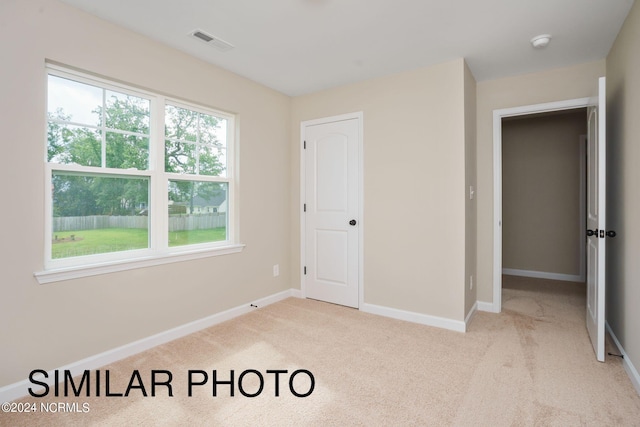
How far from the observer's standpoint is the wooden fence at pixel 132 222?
228cm

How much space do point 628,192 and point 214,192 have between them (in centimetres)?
341

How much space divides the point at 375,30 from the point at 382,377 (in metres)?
2.55

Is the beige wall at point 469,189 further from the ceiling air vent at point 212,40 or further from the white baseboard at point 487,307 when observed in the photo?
the ceiling air vent at point 212,40

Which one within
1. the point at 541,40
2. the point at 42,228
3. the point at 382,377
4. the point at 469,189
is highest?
the point at 541,40

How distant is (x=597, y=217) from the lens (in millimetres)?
2473

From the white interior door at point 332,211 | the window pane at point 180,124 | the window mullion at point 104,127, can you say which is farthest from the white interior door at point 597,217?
the window mullion at point 104,127

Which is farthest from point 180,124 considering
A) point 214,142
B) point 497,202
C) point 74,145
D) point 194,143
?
point 497,202

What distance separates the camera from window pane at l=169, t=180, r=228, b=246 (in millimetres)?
2953

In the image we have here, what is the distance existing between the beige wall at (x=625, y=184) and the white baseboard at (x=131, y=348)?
3199 millimetres

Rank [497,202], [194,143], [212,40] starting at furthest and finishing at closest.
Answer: [497,202], [194,143], [212,40]

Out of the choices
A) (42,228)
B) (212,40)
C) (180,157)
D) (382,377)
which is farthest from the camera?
(180,157)

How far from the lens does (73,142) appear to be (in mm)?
2311

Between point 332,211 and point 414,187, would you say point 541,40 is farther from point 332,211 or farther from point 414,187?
point 332,211

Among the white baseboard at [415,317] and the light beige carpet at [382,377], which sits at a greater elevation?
the white baseboard at [415,317]
